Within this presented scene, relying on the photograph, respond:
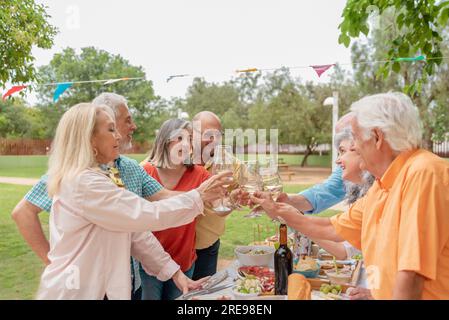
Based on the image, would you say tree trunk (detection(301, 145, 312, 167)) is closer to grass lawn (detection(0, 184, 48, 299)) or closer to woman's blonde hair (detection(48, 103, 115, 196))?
grass lawn (detection(0, 184, 48, 299))

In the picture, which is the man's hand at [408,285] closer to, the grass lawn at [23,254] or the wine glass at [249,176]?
the wine glass at [249,176]

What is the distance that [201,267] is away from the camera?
104 inches

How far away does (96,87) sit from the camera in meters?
21.2

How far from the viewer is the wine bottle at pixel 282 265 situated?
1.68m

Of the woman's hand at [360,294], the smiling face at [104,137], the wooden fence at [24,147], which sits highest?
the smiling face at [104,137]

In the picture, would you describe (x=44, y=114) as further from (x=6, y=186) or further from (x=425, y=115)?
(x=425, y=115)

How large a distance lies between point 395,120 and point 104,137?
1.03 m

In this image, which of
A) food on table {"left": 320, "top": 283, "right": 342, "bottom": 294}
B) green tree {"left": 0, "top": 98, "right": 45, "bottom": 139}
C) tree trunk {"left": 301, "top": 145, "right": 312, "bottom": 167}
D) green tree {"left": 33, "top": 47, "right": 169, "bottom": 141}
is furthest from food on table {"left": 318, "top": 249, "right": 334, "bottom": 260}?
tree trunk {"left": 301, "top": 145, "right": 312, "bottom": 167}

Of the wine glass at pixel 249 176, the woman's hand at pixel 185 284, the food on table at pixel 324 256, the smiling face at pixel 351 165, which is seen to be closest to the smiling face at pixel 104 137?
the wine glass at pixel 249 176

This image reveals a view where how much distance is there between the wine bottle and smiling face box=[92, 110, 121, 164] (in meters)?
0.75

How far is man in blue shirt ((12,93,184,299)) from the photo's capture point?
72.7 inches

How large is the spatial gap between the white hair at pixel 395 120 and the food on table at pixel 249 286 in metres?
0.78

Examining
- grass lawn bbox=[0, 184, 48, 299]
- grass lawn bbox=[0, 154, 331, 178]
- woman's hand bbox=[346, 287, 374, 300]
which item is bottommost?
grass lawn bbox=[0, 184, 48, 299]
